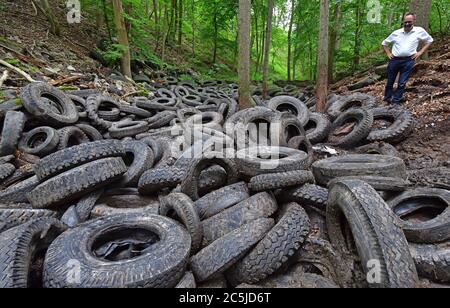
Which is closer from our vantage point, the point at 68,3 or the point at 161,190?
the point at 161,190

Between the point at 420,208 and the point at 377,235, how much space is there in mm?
1689

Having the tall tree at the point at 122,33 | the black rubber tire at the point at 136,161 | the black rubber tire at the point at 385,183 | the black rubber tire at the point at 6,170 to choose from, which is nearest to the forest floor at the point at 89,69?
the tall tree at the point at 122,33

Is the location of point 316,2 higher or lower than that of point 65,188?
higher

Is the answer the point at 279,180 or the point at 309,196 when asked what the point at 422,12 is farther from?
the point at 279,180

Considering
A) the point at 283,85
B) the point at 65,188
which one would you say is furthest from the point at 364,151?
the point at 283,85

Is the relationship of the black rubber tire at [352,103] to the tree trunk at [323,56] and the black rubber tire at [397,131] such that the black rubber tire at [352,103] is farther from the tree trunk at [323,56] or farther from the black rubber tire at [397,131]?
the black rubber tire at [397,131]

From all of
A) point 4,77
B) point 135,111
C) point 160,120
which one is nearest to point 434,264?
point 160,120

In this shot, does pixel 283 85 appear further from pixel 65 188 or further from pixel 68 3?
pixel 65 188

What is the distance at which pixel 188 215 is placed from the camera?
9.48 ft

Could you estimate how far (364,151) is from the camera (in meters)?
5.32

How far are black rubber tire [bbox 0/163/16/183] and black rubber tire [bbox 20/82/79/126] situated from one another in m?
1.54

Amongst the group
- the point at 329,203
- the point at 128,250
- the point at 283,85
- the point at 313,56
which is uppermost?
the point at 313,56

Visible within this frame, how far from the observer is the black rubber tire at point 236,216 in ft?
9.78
